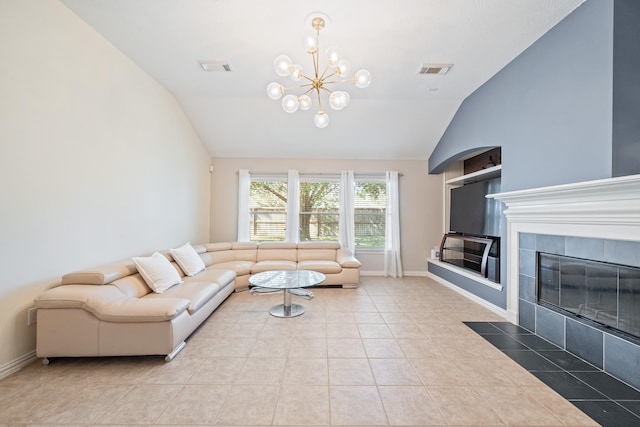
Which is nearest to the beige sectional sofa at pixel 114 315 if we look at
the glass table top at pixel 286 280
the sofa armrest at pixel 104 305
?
the sofa armrest at pixel 104 305

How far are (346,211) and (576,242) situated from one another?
145 inches

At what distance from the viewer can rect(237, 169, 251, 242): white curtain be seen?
5.54 meters

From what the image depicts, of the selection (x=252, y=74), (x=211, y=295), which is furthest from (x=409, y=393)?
(x=252, y=74)

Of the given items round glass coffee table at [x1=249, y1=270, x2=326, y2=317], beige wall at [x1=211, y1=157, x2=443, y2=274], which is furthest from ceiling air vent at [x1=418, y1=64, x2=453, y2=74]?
round glass coffee table at [x1=249, y1=270, x2=326, y2=317]

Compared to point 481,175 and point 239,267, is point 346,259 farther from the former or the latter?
point 481,175

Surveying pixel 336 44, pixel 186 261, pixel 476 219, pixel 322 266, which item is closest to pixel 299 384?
pixel 186 261

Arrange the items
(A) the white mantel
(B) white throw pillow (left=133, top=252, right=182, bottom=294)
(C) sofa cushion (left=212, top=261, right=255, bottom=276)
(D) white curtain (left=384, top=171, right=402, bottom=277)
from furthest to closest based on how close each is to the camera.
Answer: (D) white curtain (left=384, top=171, right=402, bottom=277)
(C) sofa cushion (left=212, top=261, right=255, bottom=276)
(B) white throw pillow (left=133, top=252, right=182, bottom=294)
(A) the white mantel

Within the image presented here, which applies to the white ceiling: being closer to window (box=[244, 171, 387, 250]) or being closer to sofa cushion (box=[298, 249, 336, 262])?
window (box=[244, 171, 387, 250])

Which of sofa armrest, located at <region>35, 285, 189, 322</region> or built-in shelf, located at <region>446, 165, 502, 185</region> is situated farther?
built-in shelf, located at <region>446, 165, 502, 185</region>

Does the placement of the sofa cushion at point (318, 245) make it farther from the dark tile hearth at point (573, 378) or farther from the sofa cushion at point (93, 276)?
the sofa cushion at point (93, 276)

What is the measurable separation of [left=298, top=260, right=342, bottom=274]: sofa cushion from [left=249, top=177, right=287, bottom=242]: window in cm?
125

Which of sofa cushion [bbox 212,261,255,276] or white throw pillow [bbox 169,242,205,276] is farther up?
white throw pillow [bbox 169,242,205,276]

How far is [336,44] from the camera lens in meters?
2.82

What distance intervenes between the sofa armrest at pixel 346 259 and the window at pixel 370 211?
0.65m
